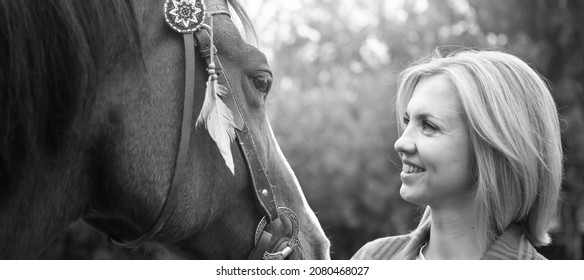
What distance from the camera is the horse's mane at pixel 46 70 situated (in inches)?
76.9

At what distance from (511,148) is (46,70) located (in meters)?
1.54

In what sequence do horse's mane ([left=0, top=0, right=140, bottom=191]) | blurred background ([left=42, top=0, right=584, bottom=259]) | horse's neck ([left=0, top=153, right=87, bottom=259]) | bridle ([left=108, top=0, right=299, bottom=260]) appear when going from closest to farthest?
horse's mane ([left=0, top=0, right=140, bottom=191]) < horse's neck ([left=0, top=153, right=87, bottom=259]) < bridle ([left=108, top=0, right=299, bottom=260]) < blurred background ([left=42, top=0, right=584, bottom=259])

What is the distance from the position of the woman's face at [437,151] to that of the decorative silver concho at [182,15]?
0.84 m

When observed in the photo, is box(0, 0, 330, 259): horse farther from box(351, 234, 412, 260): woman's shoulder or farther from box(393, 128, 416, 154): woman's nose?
box(393, 128, 416, 154): woman's nose

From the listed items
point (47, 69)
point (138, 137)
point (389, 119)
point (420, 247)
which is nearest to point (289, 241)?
point (420, 247)

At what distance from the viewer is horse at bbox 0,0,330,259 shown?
2.01 meters

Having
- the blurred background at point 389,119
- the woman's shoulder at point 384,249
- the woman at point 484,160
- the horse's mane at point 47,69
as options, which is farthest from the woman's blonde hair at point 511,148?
the blurred background at point 389,119

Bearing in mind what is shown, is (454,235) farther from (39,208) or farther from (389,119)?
(389,119)

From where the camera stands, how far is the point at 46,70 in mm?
2014

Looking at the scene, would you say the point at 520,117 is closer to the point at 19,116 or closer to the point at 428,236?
the point at 428,236

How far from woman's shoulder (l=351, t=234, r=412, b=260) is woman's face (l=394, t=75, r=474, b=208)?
27 centimetres

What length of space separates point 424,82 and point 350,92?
40.3 feet

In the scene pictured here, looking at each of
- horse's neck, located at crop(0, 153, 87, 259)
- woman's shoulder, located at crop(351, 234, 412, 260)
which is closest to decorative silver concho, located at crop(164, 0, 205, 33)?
horse's neck, located at crop(0, 153, 87, 259)

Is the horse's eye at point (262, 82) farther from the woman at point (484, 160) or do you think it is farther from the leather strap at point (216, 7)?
the woman at point (484, 160)
